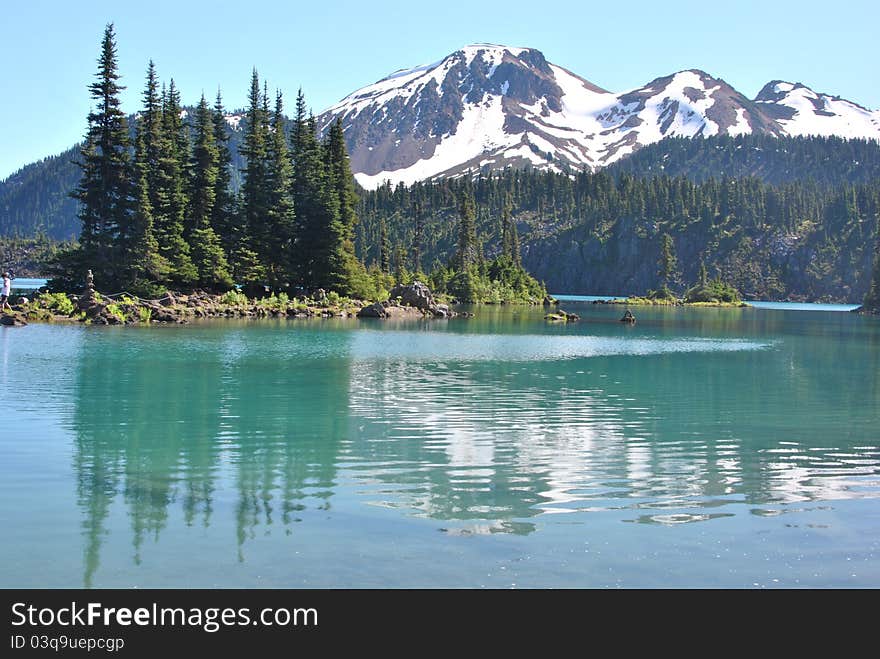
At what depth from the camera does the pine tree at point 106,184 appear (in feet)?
228

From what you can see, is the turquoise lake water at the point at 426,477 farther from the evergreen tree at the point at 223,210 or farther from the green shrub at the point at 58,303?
the evergreen tree at the point at 223,210

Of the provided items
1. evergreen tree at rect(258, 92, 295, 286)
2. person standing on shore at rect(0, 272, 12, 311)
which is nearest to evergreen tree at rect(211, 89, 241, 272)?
evergreen tree at rect(258, 92, 295, 286)

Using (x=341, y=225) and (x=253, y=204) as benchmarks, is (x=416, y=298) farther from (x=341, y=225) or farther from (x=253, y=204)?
(x=253, y=204)

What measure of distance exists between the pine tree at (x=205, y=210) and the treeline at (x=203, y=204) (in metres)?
0.09

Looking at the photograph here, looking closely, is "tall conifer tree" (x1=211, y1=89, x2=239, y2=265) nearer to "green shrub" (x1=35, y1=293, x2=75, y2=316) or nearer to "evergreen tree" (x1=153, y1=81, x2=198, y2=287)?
"evergreen tree" (x1=153, y1=81, x2=198, y2=287)

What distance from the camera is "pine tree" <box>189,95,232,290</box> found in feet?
255

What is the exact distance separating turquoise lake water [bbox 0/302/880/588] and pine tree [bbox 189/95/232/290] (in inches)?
1589

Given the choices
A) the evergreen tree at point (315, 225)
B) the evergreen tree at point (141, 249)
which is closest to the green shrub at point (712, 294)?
the evergreen tree at point (315, 225)

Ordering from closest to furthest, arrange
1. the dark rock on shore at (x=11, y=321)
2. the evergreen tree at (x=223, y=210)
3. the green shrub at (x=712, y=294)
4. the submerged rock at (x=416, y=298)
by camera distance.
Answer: the dark rock on shore at (x=11, y=321) → the evergreen tree at (x=223, y=210) → the submerged rock at (x=416, y=298) → the green shrub at (x=712, y=294)

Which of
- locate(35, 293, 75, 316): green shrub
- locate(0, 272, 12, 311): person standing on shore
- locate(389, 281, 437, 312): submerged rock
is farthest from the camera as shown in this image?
locate(389, 281, 437, 312): submerged rock
